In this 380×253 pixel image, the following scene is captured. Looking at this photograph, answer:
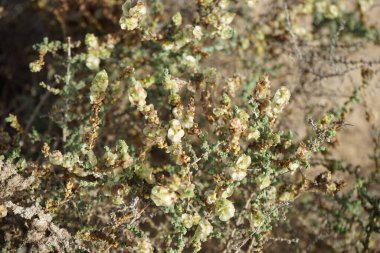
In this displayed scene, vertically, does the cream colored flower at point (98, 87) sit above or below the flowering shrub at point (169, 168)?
above

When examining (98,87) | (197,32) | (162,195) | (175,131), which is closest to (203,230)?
(162,195)

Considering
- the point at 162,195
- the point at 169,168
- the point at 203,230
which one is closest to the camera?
the point at 162,195

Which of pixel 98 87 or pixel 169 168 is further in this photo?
pixel 169 168

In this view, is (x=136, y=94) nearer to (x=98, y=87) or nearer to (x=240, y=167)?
(x=98, y=87)

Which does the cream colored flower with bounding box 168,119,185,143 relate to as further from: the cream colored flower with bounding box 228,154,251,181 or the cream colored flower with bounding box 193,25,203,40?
the cream colored flower with bounding box 193,25,203,40

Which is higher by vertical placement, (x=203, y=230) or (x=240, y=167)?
(x=240, y=167)

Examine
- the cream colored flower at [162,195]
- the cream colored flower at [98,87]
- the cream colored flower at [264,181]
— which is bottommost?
the cream colored flower at [264,181]

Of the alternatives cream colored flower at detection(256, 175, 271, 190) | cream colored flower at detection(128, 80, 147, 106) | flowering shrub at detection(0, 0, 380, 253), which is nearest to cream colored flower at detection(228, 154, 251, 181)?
flowering shrub at detection(0, 0, 380, 253)

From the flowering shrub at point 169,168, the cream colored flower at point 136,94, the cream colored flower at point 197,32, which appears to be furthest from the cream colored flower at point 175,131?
the cream colored flower at point 197,32

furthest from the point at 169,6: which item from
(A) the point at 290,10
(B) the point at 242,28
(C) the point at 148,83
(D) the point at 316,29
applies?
(C) the point at 148,83

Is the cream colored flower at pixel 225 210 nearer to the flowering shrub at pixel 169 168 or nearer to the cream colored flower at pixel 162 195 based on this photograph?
the flowering shrub at pixel 169 168

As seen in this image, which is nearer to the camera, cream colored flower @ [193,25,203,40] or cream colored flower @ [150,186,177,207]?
cream colored flower @ [150,186,177,207]
